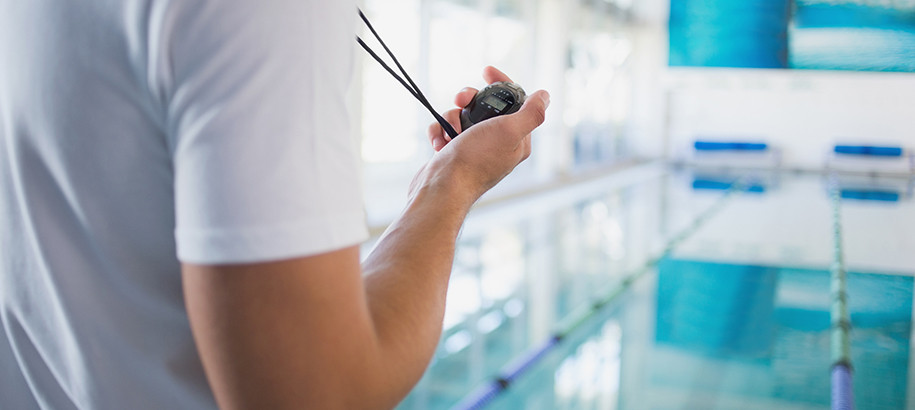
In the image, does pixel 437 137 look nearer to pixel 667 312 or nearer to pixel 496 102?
pixel 496 102

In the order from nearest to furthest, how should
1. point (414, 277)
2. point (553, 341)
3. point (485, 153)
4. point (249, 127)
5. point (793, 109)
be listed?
point (249, 127) → point (414, 277) → point (485, 153) → point (553, 341) → point (793, 109)

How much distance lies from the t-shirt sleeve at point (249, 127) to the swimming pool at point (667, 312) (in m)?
2.69

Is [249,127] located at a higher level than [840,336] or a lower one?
higher

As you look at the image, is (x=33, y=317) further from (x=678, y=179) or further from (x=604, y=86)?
(x=604, y=86)

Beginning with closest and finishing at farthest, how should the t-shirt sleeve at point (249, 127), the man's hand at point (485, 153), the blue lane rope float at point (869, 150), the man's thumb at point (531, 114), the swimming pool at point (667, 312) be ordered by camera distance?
the t-shirt sleeve at point (249, 127) → the man's hand at point (485, 153) → the man's thumb at point (531, 114) → the swimming pool at point (667, 312) → the blue lane rope float at point (869, 150)

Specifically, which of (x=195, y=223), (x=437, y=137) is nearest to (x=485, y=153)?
(x=437, y=137)

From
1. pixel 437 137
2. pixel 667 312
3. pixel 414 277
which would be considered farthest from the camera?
pixel 667 312

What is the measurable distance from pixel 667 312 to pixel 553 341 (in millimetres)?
1017

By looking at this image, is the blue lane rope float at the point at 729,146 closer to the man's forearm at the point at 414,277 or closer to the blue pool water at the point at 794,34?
the blue pool water at the point at 794,34

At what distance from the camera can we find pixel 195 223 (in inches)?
19.0

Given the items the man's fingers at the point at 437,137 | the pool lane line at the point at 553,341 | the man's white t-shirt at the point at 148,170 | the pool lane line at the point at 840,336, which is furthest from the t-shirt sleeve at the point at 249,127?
the pool lane line at the point at 840,336

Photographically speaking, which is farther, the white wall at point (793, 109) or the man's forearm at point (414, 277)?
the white wall at point (793, 109)

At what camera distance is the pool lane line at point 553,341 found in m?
3.14

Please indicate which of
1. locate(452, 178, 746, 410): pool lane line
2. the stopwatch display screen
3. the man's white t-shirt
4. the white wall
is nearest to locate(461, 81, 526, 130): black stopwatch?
the stopwatch display screen
